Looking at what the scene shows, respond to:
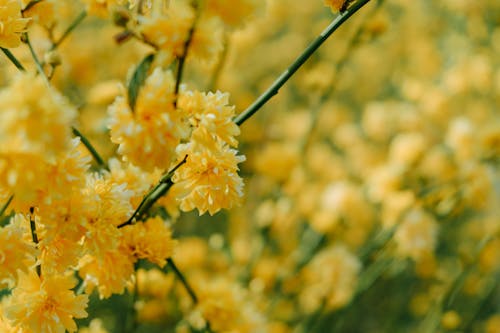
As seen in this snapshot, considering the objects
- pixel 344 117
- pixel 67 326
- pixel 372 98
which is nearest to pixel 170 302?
pixel 67 326

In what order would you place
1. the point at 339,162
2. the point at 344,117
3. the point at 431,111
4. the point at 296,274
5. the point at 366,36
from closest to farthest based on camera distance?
the point at 366,36, the point at 296,274, the point at 431,111, the point at 339,162, the point at 344,117

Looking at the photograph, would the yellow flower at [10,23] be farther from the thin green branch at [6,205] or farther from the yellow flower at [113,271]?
the yellow flower at [113,271]

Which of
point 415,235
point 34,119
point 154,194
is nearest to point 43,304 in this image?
point 154,194

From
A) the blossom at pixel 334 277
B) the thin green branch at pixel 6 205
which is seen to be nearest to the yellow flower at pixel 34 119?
the thin green branch at pixel 6 205

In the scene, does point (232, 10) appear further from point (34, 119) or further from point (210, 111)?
point (34, 119)

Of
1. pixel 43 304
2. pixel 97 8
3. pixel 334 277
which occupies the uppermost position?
pixel 97 8

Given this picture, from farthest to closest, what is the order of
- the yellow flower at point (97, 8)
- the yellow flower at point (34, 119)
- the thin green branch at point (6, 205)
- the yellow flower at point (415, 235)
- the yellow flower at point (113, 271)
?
the yellow flower at point (415, 235)
the yellow flower at point (97, 8)
the yellow flower at point (113, 271)
the thin green branch at point (6, 205)
the yellow flower at point (34, 119)

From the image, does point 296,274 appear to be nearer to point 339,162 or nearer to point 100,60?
point 339,162
